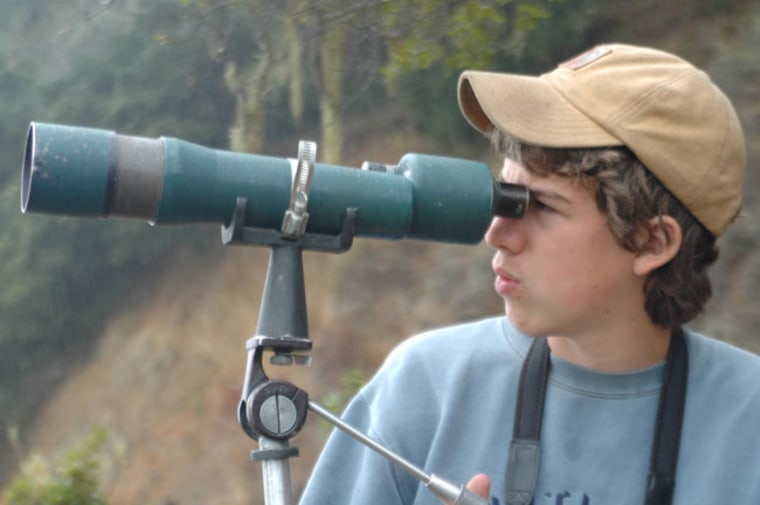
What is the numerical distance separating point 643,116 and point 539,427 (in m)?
0.53

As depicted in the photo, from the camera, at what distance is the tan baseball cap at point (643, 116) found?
1.74 metres

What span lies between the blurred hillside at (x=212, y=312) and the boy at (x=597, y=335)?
138 inches

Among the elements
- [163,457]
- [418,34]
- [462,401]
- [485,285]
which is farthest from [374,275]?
[462,401]

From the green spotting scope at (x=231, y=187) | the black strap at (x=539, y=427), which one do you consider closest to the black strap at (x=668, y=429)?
the black strap at (x=539, y=427)

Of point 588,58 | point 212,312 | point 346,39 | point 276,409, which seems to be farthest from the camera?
point 212,312

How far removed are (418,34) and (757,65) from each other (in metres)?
1.48

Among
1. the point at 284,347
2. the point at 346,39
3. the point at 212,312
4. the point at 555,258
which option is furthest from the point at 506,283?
the point at 212,312

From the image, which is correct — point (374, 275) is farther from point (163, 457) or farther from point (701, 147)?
point (701, 147)

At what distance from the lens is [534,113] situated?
1.77 metres

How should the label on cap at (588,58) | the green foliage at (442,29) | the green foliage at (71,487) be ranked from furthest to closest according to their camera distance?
the green foliage at (71,487)
the green foliage at (442,29)
the label on cap at (588,58)

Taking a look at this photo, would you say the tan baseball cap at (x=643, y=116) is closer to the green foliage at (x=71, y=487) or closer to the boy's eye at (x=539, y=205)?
the boy's eye at (x=539, y=205)

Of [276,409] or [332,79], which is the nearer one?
[276,409]

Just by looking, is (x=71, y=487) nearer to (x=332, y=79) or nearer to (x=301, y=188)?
(x=332, y=79)

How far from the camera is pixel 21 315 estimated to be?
746cm
